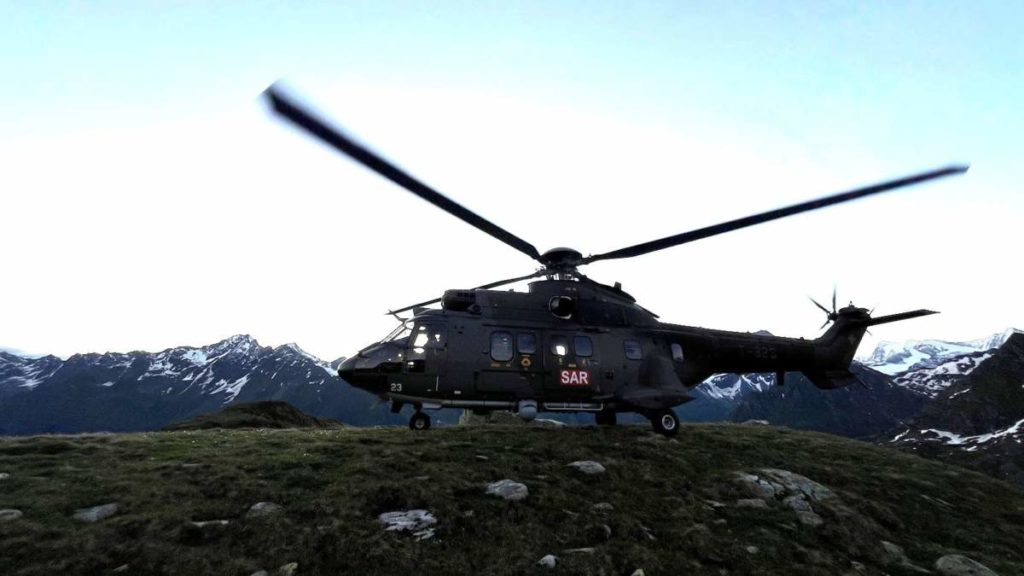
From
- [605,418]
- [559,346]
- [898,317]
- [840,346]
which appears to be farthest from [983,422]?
[559,346]

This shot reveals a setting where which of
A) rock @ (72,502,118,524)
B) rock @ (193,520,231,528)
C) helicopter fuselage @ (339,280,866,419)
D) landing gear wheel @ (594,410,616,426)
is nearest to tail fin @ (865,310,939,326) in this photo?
helicopter fuselage @ (339,280,866,419)

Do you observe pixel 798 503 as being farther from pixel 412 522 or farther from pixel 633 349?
pixel 412 522

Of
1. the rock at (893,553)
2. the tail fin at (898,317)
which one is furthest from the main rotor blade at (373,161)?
the tail fin at (898,317)

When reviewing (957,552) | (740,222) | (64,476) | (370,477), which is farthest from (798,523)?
(64,476)

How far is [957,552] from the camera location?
11.5 meters

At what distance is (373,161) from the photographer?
33.8 feet

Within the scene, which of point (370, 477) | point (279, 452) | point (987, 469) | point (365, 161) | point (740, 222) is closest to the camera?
point (365, 161)

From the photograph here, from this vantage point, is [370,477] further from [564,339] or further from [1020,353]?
[1020,353]

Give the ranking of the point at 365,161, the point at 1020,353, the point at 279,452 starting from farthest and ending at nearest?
the point at 1020,353 → the point at 279,452 → the point at 365,161

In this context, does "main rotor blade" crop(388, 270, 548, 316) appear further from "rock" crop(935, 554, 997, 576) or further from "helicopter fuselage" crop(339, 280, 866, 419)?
"rock" crop(935, 554, 997, 576)

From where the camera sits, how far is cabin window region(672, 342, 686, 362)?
64.3ft

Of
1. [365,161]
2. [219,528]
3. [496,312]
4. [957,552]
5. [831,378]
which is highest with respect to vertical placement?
[365,161]

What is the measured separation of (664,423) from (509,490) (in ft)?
28.5

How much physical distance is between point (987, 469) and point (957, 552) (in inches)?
6661
